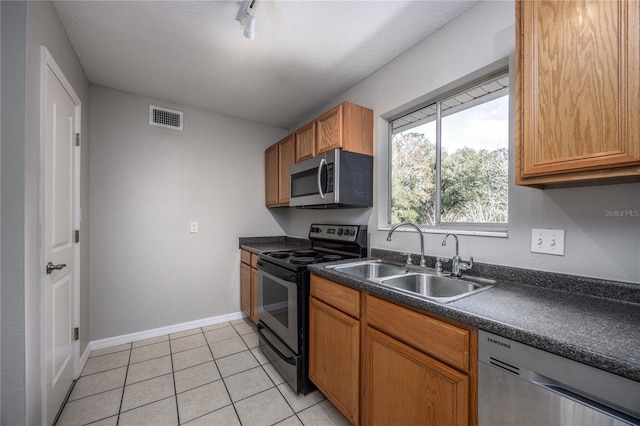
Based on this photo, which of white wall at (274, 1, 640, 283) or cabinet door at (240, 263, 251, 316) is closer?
white wall at (274, 1, 640, 283)

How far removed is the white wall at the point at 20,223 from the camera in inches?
45.1

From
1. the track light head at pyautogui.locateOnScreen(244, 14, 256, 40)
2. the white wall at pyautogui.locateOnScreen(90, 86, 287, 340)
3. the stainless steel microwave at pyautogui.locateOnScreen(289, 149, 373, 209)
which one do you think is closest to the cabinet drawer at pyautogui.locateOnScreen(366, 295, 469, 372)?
the stainless steel microwave at pyautogui.locateOnScreen(289, 149, 373, 209)

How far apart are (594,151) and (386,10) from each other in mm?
1299

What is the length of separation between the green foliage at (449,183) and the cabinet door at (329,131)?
50 cm

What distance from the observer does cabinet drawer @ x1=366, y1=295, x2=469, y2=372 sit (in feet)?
3.02

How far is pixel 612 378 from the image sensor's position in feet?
2.05

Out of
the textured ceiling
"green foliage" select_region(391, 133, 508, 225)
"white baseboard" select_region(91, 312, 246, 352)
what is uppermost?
the textured ceiling

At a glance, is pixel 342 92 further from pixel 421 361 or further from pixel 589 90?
pixel 421 361

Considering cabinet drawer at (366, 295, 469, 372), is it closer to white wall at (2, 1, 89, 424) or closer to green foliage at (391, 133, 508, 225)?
green foliage at (391, 133, 508, 225)

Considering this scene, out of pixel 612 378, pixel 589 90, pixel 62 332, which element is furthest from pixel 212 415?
pixel 589 90

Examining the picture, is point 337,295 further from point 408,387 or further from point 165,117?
point 165,117

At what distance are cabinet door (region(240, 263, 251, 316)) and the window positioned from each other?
66.5 inches

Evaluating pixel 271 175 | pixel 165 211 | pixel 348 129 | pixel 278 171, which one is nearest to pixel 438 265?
pixel 348 129

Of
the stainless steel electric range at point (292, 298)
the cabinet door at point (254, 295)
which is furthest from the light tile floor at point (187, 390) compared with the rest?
the cabinet door at point (254, 295)
